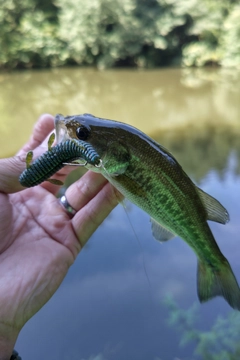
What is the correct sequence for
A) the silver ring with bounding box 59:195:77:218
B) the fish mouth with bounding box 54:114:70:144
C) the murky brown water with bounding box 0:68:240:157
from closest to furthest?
the fish mouth with bounding box 54:114:70:144, the silver ring with bounding box 59:195:77:218, the murky brown water with bounding box 0:68:240:157

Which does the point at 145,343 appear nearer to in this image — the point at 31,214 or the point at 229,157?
the point at 31,214

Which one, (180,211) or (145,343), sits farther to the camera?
(145,343)

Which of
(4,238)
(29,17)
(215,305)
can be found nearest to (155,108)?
(215,305)

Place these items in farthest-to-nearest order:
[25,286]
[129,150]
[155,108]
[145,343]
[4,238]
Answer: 1. [155,108]
2. [145,343]
3. [4,238]
4. [25,286]
5. [129,150]

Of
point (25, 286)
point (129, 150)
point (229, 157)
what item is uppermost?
point (229, 157)

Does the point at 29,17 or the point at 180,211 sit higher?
the point at 29,17

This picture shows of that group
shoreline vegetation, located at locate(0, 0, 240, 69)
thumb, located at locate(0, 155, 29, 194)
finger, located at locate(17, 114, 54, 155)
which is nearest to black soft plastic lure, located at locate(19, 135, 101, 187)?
thumb, located at locate(0, 155, 29, 194)

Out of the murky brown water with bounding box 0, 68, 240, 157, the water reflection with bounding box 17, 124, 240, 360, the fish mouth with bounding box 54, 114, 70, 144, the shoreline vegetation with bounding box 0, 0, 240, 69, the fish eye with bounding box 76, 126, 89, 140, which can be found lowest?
the water reflection with bounding box 17, 124, 240, 360

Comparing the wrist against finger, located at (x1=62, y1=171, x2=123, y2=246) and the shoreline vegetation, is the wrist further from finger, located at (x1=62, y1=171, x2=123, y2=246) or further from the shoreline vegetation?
the shoreline vegetation
